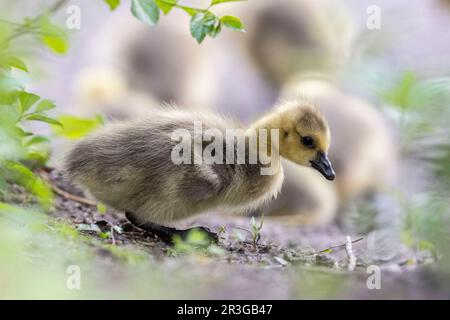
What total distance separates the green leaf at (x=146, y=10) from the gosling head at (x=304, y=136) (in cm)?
40

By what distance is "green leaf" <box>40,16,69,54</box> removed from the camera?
1.42m

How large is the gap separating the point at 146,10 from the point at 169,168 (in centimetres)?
29

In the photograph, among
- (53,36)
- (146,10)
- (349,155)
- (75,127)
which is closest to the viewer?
(146,10)

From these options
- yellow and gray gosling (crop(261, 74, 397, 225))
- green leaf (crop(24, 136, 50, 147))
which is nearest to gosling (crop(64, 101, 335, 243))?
green leaf (crop(24, 136, 50, 147))

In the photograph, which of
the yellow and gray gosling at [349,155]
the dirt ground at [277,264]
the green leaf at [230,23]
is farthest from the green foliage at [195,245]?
the yellow and gray gosling at [349,155]

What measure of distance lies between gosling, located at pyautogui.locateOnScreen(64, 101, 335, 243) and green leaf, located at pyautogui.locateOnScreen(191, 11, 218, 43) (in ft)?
0.67

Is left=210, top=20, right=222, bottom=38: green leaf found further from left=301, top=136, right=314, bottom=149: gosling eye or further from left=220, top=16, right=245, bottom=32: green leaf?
left=301, top=136, right=314, bottom=149: gosling eye

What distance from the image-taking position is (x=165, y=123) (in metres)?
1.51

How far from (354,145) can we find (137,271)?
1.83m

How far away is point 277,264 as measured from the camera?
138 cm

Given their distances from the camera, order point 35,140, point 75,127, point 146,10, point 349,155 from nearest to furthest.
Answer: point 146,10 < point 35,140 < point 75,127 < point 349,155

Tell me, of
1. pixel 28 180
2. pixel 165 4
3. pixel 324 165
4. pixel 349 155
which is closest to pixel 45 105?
pixel 28 180

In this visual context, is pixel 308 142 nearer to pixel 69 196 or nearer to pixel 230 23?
pixel 230 23
